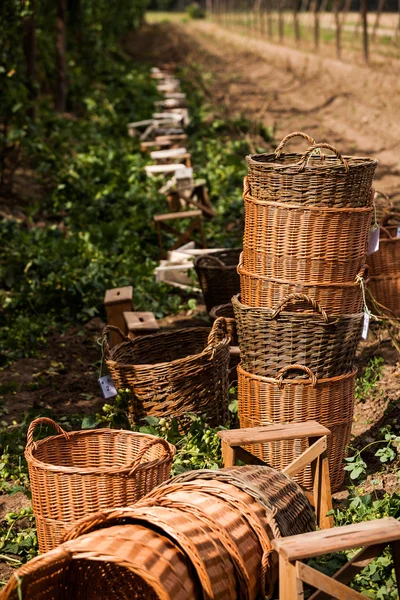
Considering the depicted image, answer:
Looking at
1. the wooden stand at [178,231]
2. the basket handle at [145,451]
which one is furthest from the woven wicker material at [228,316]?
the wooden stand at [178,231]

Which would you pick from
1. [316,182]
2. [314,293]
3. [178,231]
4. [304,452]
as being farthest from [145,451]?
[178,231]

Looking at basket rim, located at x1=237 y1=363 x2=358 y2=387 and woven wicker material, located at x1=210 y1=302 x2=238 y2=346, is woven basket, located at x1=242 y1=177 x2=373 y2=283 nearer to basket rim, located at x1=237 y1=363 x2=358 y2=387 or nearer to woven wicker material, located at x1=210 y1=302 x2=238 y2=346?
basket rim, located at x1=237 y1=363 x2=358 y2=387

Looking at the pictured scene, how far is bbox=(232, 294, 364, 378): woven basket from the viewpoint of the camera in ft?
15.8

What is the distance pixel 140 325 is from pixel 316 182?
195 cm

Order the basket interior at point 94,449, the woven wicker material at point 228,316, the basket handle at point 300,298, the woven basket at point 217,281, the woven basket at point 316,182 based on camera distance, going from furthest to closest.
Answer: the woven basket at point 217,281 → the woven wicker material at point 228,316 → the basket handle at point 300,298 → the woven basket at point 316,182 → the basket interior at point 94,449

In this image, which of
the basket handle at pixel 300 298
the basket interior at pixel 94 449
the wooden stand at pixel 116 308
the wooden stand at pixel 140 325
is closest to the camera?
the basket interior at pixel 94 449

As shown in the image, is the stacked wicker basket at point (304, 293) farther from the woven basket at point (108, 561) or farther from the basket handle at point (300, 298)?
the woven basket at point (108, 561)

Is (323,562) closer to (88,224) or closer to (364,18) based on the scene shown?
(88,224)

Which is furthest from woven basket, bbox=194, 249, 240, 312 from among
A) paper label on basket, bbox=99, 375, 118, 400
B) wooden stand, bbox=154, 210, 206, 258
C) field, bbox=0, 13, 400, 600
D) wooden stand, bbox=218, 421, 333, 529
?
wooden stand, bbox=218, 421, 333, 529

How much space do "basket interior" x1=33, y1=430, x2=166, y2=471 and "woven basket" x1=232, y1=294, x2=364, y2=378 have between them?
900 mm

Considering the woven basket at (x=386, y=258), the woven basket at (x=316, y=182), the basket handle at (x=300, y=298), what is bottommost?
the woven basket at (x=386, y=258)

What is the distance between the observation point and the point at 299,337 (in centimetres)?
483

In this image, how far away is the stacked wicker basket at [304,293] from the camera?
15.5 feet

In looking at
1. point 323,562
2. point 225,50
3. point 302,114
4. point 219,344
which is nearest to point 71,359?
point 219,344
